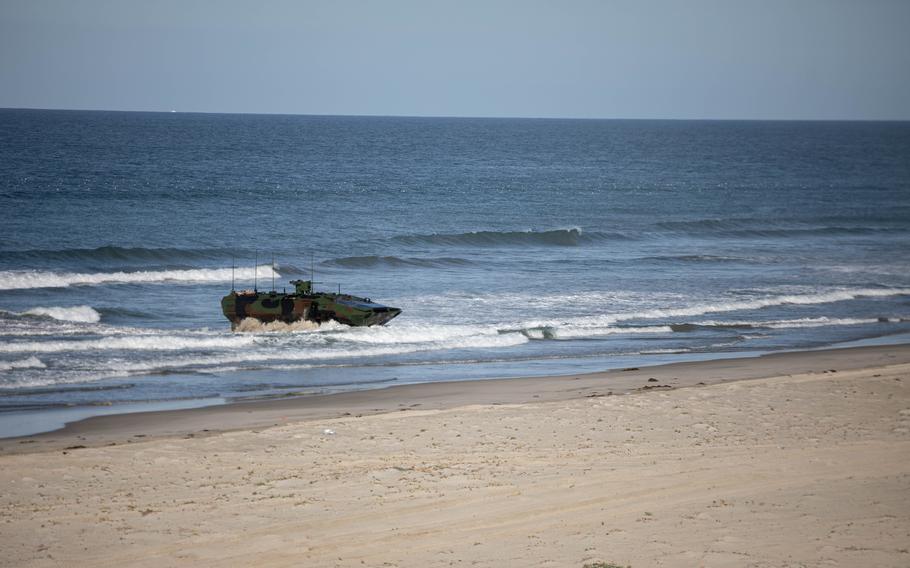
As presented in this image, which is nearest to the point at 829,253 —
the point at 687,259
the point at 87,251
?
the point at 687,259

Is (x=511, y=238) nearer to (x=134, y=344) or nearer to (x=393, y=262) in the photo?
(x=393, y=262)

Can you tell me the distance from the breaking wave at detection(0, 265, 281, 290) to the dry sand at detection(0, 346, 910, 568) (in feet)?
58.5

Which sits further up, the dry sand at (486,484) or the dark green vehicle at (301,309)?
the dark green vehicle at (301,309)

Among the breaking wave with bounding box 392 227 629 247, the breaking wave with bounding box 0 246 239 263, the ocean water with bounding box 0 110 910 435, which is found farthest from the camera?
the breaking wave with bounding box 392 227 629 247

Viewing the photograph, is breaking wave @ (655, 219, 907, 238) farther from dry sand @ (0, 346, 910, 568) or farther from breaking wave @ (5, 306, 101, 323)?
dry sand @ (0, 346, 910, 568)

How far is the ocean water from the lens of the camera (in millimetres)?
24781

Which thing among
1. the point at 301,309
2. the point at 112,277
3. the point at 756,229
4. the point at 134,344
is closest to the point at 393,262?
the point at 112,277

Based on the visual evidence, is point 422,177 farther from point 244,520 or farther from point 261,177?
point 244,520

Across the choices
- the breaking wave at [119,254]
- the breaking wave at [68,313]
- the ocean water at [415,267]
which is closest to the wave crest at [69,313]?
the breaking wave at [68,313]

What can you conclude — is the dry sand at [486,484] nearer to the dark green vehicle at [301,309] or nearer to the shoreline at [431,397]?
the shoreline at [431,397]

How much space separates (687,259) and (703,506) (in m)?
33.0

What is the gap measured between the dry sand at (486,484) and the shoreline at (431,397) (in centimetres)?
11

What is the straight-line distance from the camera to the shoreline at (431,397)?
17281 millimetres

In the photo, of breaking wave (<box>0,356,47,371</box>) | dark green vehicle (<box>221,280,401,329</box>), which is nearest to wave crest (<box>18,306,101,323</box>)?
dark green vehicle (<box>221,280,401,329</box>)
